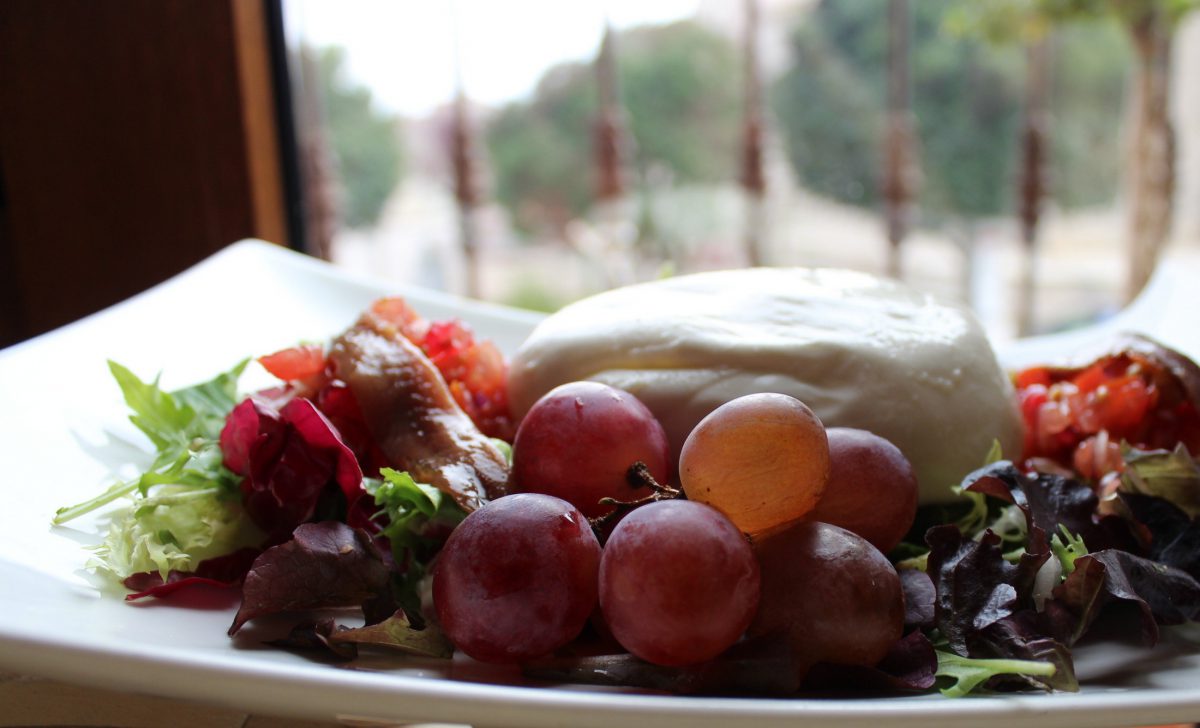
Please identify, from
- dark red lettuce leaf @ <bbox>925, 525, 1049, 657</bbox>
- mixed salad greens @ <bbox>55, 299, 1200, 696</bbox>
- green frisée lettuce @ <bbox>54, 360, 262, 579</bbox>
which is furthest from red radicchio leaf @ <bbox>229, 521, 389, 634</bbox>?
dark red lettuce leaf @ <bbox>925, 525, 1049, 657</bbox>

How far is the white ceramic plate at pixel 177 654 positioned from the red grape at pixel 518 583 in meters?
0.03

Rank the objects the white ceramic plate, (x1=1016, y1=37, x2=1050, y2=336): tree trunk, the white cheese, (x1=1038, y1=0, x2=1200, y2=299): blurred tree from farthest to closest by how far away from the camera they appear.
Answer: (x1=1016, y1=37, x2=1050, y2=336): tree trunk
(x1=1038, y1=0, x2=1200, y2=299): blurred tree
the white cheese
the white ceramic plate

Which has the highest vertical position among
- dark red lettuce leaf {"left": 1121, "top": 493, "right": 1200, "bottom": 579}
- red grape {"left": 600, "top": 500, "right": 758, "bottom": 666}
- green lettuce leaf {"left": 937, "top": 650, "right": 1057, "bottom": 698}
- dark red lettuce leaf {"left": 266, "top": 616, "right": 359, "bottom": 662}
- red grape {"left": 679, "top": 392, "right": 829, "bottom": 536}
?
red grape {"left": 679, "top": 392, "right": 829, "bottom": 536}

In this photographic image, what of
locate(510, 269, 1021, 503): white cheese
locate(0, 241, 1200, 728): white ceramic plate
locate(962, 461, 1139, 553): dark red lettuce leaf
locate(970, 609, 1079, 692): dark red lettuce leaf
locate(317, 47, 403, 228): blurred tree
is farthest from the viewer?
locate(317, 47, 403, 228): blurred tree

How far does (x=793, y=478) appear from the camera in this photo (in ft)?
2.39

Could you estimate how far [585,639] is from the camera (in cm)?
79

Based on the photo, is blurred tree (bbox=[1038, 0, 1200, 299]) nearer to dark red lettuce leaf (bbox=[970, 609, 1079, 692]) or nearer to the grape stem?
dark red lettuce leaf (bbox=[970, 609, 1079, 692])

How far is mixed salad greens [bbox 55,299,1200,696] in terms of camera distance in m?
0.73

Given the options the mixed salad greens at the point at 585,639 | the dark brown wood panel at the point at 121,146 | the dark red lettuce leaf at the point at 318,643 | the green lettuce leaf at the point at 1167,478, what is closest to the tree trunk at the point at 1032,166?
the mixed salad greens at the point at 585,639

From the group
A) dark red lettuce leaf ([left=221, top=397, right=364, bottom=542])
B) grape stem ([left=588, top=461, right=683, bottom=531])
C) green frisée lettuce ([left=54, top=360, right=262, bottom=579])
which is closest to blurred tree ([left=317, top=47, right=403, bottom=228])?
green frisée lettuce ([left=54, top=360, right=262, bottom=579])

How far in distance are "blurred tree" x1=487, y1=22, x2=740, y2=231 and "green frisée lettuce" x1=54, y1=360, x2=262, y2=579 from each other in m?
3.63

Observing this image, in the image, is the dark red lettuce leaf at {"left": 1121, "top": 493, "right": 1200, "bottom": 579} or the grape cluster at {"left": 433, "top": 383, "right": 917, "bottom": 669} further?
the dark red lettuce leaf at {"left": 1121, "top": 493, "right": 1200, "bottom": 579}

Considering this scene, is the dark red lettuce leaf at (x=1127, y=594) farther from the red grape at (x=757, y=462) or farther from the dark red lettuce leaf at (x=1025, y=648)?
the red grape at (x=757, y=462)

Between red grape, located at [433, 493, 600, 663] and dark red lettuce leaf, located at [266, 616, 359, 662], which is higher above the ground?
red grape, located at [433, 493, 600, 663]
